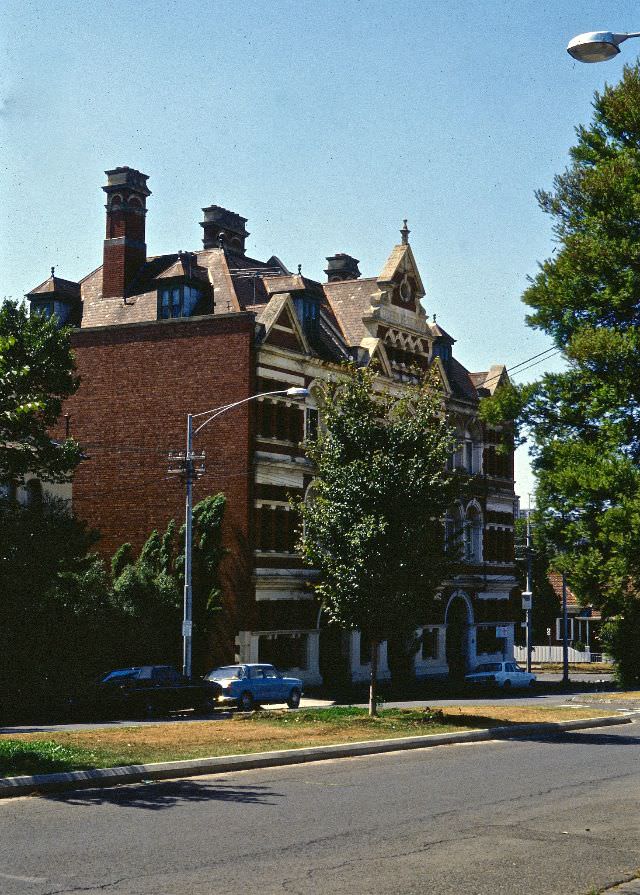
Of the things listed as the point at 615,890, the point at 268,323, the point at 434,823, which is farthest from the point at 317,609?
the point at 615,890

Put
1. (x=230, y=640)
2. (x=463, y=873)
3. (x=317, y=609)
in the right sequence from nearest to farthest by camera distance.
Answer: (x=463, y=873) < (x=230, y=640) < (x=317, y=609)

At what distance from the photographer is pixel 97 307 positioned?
53500mm

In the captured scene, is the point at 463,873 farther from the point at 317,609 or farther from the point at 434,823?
the point at 317,609

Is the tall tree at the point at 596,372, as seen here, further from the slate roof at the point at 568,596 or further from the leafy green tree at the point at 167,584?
the slate roof at the point at 568,596

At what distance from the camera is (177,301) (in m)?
51.2

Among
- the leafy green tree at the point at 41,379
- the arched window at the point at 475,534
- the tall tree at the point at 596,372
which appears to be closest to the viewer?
the tall tree at the point at 596,372

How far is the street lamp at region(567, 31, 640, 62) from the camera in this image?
42.4 ft

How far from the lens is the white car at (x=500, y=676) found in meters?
52.1

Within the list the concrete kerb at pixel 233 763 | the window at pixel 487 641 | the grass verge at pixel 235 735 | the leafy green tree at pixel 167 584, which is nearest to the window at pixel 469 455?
the window at pixel 487 641

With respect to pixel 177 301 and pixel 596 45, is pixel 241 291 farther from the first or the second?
pixel 596 45

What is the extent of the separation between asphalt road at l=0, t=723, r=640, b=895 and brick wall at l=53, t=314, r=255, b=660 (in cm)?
2769

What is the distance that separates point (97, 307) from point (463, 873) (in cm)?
4417

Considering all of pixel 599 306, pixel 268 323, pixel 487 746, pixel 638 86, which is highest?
pixel 268 323

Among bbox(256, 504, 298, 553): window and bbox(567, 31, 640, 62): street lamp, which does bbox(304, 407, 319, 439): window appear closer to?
bbox(256, 504, 298, 553): window
